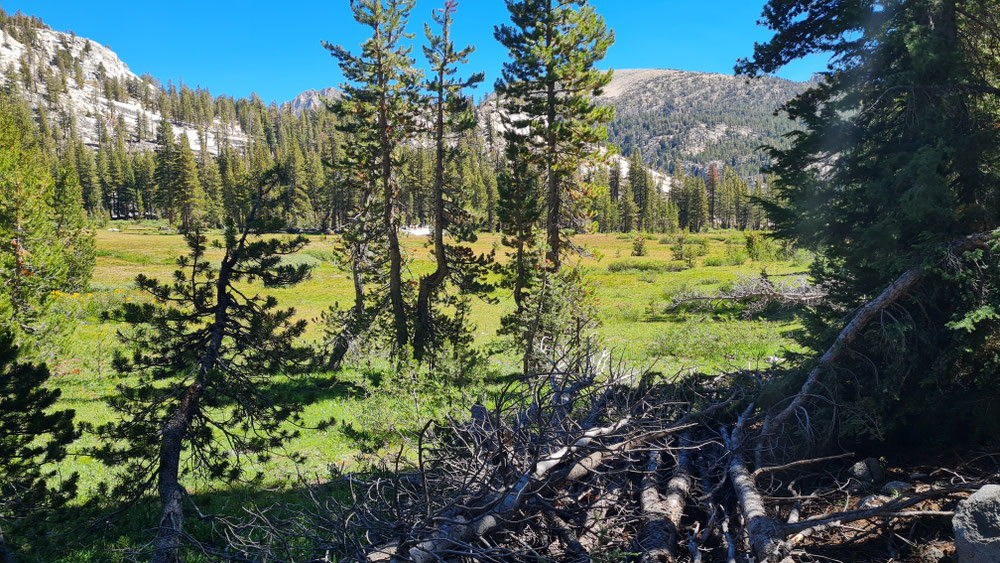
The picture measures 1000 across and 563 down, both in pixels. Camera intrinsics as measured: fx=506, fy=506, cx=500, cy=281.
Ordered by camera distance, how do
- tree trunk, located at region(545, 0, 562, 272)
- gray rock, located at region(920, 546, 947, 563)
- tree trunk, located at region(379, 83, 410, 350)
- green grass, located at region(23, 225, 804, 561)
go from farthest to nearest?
tree trunk, located at region(379, 83, 410, 350) < tree trunk, located at region(545, 0, 562, 272) < green grass, located at region(23, 225, 804, 561) < gray rock, located at region(920, 546, 947, 563)

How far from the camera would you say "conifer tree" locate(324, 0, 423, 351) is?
52.8ft

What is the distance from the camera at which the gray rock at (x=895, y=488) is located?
4840 mm

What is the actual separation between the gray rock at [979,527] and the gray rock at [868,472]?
198 centimetres

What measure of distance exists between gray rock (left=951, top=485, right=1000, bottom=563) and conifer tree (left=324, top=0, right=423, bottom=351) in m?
14.6

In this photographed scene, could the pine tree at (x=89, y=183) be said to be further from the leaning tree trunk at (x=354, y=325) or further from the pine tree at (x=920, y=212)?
the pine tree at (x=920, y=212)

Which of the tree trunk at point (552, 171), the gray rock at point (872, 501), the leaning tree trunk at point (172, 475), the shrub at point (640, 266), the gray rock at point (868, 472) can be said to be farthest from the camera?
the shrub at point (640, 266)

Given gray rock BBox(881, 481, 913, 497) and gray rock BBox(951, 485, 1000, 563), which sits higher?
gray rock BBox(951, 485, 1000, 563)

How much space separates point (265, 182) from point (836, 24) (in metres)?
8.67

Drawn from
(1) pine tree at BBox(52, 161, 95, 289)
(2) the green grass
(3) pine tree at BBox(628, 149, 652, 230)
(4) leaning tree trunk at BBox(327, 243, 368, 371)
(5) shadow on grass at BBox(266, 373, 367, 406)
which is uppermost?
(3) pine tree at BBox(628, 149, 652, 230)

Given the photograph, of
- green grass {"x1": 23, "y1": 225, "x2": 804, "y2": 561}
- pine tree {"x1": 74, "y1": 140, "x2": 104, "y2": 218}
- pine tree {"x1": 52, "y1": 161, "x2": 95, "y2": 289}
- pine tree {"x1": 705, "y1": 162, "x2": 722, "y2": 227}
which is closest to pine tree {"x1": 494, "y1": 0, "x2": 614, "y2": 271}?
green grass {"x1": 23, "y1": 225, "x2": 804, "y2": 561}

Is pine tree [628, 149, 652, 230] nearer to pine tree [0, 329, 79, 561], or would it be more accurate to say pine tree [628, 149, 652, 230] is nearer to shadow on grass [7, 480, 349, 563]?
shadow on grass [7, 480, 349, 563]

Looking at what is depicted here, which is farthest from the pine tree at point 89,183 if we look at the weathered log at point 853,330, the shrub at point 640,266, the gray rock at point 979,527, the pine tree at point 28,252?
the gray rock at point 979,527

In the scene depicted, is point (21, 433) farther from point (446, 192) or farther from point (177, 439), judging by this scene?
point (446, 192)

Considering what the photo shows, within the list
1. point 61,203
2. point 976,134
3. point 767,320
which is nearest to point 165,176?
point 61,203
